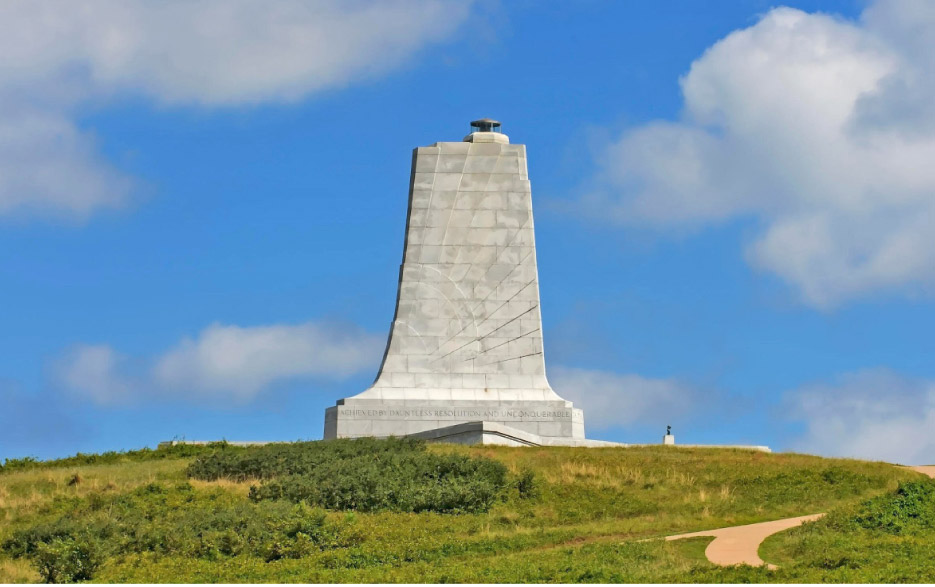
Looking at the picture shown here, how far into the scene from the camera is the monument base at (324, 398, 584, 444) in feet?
114

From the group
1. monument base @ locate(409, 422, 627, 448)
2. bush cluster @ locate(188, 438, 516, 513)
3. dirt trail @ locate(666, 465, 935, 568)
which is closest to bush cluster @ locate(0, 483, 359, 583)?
bush cluster @ locate(188, 438, 516, 513)

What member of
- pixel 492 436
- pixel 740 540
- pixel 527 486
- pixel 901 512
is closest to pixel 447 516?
Answer: pixel 527 486

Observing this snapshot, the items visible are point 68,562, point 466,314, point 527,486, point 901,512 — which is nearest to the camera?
point 68,562

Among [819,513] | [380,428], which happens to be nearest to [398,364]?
[380,428]

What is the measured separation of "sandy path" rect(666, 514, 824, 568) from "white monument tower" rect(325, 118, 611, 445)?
14072 millimetres

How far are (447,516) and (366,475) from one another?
2.44m

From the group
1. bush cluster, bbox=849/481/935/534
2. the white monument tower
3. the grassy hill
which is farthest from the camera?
the white monument tower

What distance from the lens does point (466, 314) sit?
119 feet

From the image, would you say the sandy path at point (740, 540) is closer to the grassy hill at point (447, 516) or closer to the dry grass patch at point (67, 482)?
the grassy hill at point (447, 516)

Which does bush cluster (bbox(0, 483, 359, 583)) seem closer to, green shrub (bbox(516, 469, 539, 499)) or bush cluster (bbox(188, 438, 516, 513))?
bush cluster (bbox(188, 438, 516, 513))

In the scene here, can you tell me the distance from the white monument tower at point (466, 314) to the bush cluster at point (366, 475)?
6334 millimetres

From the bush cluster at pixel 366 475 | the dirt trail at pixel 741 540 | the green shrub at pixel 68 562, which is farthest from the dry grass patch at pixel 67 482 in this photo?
the dirt trail at pixel 741 540

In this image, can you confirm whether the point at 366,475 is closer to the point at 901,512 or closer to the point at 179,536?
the point at 179,536

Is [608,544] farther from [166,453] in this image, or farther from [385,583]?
[166,453]
